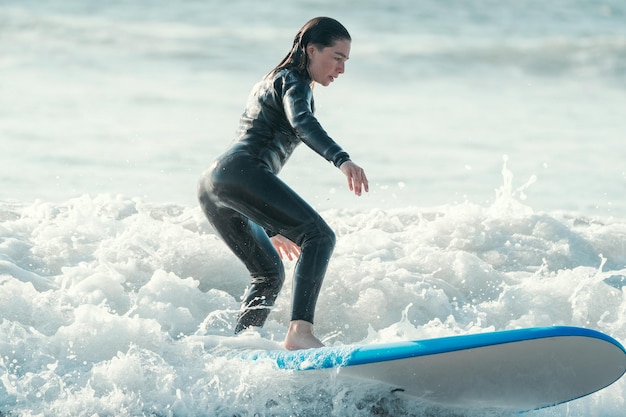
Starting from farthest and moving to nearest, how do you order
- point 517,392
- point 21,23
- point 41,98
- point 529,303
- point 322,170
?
point 21,23, point 41,98, point 322,170, point 529,303, point 517,392

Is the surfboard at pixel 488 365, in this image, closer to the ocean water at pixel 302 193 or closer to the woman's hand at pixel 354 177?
the ocean water at pixel 302 193

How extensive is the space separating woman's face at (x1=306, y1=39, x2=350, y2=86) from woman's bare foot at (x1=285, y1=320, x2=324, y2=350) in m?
1.12

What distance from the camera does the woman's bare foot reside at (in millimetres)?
4637

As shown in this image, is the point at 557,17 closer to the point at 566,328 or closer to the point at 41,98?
the point at 41,98

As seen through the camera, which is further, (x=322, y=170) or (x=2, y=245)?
(x=322, y=170)

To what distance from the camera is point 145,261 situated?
6.48 m

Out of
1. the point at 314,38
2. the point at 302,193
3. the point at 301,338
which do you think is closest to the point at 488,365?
the point at 301,338

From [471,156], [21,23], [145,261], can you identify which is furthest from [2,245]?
[21,23]

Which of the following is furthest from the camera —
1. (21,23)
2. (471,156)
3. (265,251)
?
(21,23)

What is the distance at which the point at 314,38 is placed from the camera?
4926mm

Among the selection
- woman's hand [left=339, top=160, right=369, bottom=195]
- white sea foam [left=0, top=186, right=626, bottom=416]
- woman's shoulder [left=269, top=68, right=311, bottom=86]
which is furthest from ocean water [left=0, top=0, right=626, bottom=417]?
woman's shoulder [left=269, top=68, right=311, bottom=86]

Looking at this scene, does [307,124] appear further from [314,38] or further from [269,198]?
[314,38]

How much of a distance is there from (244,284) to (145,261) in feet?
2.01

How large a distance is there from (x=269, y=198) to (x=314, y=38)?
777 millimetres
